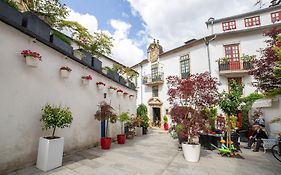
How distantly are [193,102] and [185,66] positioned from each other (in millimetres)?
11818

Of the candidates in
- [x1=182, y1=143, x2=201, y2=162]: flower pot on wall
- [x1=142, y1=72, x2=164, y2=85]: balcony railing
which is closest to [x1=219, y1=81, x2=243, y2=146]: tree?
[x1=182, y1=143, x2=201, y2=162]: flower pot on wall

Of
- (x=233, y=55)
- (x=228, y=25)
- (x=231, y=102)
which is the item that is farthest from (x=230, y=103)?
(x=228, y=25)

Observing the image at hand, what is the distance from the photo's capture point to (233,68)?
45.3 ft

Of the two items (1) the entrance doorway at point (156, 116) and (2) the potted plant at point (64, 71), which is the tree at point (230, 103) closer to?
(2) the potted plant at point (64, 71)

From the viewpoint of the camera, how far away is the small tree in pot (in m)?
5.95

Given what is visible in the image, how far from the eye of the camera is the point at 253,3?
635 centimetres

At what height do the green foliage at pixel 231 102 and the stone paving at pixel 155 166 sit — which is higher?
the green foliage at pixel 231 102

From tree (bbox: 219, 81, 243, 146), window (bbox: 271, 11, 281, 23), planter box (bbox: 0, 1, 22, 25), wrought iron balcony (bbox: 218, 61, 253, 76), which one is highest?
window (bbox: 271, 11, 281, 23)

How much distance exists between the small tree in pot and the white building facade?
9124 mm

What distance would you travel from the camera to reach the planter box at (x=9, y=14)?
3861 mm

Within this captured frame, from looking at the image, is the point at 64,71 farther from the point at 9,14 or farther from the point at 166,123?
the point at 166,123

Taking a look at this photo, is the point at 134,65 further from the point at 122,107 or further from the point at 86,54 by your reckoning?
the point at 86,54

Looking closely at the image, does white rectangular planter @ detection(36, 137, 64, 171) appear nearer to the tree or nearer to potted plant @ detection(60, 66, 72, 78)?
potted plant @ detection(60, 66, 72, 78)

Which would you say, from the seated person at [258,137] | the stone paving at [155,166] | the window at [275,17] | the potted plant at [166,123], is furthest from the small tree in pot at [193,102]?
the window at [275,17]
